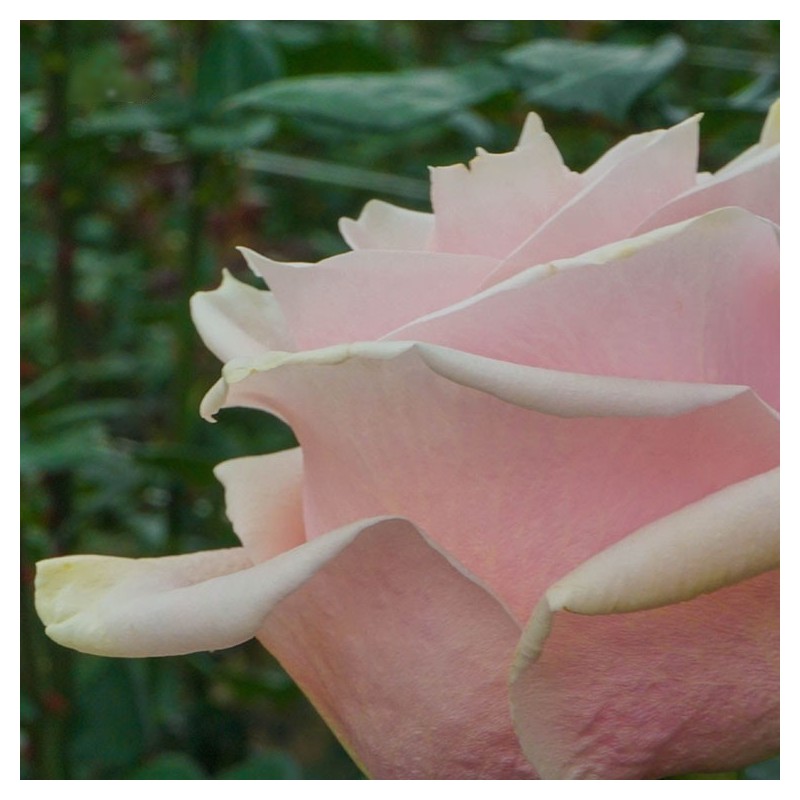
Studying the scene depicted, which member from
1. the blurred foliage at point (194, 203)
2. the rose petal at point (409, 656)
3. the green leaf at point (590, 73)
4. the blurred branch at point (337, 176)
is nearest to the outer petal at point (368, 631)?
the rose petal at point (409, 656)

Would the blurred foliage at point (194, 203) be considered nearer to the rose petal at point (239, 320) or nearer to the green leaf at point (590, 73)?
→ the green leaf at point (590, 73)

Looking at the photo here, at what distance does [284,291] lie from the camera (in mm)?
353

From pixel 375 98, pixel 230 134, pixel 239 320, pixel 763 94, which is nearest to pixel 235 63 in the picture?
pixel 230 134

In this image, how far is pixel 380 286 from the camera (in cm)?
34

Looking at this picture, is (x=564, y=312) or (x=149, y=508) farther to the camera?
(x=149, y=508)

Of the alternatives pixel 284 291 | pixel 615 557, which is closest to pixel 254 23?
pixel 284 291

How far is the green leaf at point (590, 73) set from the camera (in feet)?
2.29

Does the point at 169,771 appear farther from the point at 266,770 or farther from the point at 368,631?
the point at 368,631

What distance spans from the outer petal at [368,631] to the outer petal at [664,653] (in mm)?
18

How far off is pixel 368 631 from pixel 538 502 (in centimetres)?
6

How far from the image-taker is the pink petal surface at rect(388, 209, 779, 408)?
292mm

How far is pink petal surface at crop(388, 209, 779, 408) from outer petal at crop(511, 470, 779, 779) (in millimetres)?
43

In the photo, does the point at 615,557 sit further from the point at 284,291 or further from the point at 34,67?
the point at 34,67
